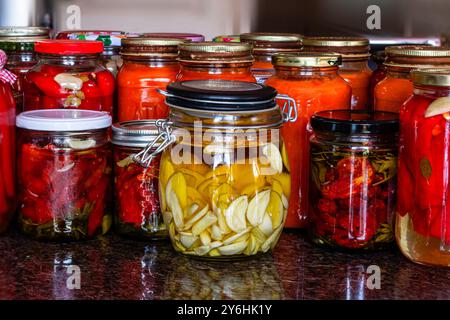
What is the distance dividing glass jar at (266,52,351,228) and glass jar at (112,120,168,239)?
0.21m

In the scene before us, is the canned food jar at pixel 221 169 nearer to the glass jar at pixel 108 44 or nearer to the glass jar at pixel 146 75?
the glass jar at pixel 146 75

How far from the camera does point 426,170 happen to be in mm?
1060

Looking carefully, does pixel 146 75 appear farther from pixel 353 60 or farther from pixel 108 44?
pixel 353 60

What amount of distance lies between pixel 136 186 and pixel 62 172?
112 mm

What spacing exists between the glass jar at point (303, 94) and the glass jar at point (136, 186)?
210 millimetres

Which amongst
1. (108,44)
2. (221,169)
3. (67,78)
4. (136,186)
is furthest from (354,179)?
(108,44)

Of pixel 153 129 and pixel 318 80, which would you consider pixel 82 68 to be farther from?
pixel 318 80

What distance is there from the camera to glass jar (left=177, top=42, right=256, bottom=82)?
1189 mm

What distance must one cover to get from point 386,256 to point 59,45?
1.94 feet

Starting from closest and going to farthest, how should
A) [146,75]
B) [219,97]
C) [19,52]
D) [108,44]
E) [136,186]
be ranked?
[219,97] → [136,186] → [146,75] → [19,52] → [108,44]

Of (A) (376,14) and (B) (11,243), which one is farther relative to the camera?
(A) (376,14)

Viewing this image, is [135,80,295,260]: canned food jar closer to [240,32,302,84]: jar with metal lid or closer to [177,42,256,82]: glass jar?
[177,42,256,82]: glass jar

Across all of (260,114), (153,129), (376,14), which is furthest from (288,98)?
(376,14)

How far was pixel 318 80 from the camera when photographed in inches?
47.5
